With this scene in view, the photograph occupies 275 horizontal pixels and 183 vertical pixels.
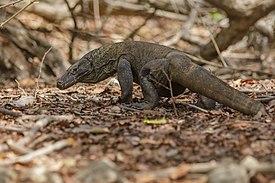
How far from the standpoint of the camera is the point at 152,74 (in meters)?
5.92

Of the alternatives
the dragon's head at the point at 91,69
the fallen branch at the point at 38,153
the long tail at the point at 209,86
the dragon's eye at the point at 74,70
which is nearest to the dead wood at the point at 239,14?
the dragon's head at the point at 91,69

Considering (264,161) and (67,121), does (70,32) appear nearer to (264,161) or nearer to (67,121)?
(67,121)

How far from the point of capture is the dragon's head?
6.47 m

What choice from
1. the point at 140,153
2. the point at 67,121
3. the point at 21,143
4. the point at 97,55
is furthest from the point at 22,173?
the point at 97,55

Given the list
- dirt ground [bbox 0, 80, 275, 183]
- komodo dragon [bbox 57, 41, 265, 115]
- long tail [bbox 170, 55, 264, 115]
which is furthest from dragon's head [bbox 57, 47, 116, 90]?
long tail [bbox 170, 55, 264, 115]

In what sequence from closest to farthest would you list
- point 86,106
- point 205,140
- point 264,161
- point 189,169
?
point 189,169 < point 264,161 < point 205,140 < point 86,106

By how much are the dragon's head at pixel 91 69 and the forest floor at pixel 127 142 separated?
0.55 m

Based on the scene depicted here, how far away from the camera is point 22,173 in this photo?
11.0 feet

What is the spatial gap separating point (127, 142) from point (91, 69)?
2.63 meters

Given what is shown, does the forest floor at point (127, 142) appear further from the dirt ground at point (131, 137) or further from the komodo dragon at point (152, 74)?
the komodo dragon at point (152, 74)

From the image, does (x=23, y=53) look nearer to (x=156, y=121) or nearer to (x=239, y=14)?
(x=239, y=14)

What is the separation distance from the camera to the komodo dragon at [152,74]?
17.9ft

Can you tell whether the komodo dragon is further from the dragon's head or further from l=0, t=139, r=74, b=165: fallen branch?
l=0, t=139, r=74, b=165: fallen branch

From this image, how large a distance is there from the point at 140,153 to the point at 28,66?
6.98 metres
